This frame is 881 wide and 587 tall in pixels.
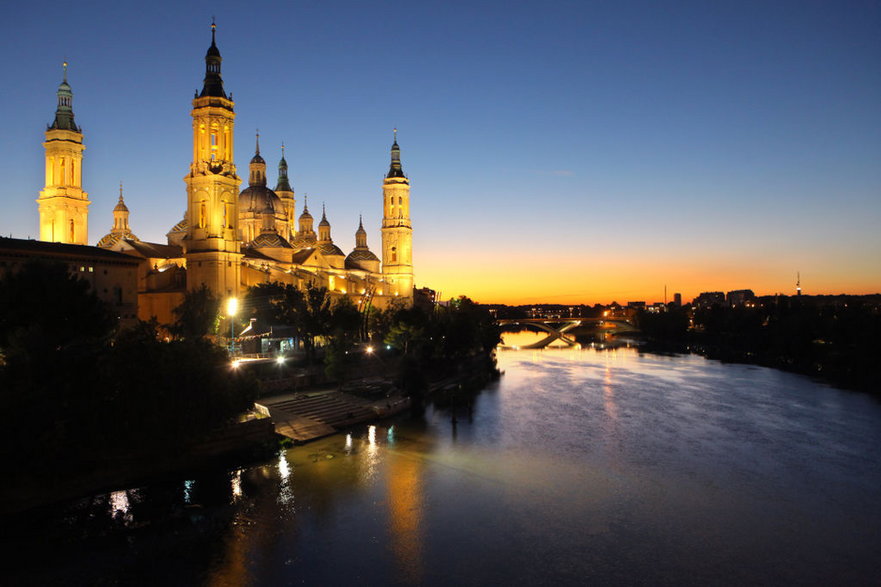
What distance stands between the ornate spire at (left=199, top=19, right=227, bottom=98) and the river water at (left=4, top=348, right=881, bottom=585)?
3855 cm

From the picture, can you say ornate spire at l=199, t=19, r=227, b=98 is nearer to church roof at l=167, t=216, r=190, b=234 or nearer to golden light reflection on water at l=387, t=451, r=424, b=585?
church roof at l=167, t=216, r=190, b=234

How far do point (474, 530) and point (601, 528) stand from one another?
4347mm

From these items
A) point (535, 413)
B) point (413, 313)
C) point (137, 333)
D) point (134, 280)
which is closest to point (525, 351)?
point (413, 313)

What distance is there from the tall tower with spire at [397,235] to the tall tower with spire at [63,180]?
135ft

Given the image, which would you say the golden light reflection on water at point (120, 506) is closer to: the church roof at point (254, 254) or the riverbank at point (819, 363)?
the church roof at point (254, 254)

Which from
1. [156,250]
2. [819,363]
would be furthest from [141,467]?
[819,363]

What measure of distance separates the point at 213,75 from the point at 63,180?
19.0 metres

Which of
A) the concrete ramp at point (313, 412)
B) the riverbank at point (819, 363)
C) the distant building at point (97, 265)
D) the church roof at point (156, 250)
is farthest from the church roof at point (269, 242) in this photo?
the riverbank at point (819, 363)

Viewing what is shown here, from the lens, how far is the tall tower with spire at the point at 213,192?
181 ft

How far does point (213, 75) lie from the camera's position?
56469mm

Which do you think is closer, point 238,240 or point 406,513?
point 406,513

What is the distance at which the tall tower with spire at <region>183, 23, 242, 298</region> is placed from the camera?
181 feet

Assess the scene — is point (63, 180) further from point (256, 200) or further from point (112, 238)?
point (256, 200)

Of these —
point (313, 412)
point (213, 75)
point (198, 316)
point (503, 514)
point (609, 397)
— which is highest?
point (213, 75)
